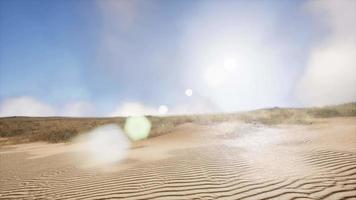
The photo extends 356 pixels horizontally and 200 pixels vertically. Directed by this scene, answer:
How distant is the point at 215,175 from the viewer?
6.66 m

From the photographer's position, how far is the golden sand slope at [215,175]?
5.51 meters

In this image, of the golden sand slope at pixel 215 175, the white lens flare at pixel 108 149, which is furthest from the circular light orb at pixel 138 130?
the golden sand slope at pixel 215 175

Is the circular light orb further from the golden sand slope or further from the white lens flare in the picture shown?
the golden sand slope

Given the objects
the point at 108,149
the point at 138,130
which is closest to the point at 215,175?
the point at 108,149

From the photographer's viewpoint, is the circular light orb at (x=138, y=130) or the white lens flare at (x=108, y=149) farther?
the circular light orb at (x=138, y=130)

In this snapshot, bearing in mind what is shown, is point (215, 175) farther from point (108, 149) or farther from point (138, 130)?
point (138, 130)

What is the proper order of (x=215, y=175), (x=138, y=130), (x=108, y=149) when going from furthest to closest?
(x=138, y=130), (x=108, y=149), (x=215, y=175)

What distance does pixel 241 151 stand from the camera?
946cm

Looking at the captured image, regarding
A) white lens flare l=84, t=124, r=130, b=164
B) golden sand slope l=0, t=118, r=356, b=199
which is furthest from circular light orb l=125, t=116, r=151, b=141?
golden sand slope l=0, t=118, r=356, b=199

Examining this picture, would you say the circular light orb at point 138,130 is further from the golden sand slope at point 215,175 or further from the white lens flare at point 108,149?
the golden sand slope at point 215,175

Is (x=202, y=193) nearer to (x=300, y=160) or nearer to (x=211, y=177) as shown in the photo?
(x=211, y=177)

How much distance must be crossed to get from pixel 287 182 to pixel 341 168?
1.49 metres

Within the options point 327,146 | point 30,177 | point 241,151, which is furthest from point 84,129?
point 327,146

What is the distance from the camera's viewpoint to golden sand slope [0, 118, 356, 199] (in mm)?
5512
